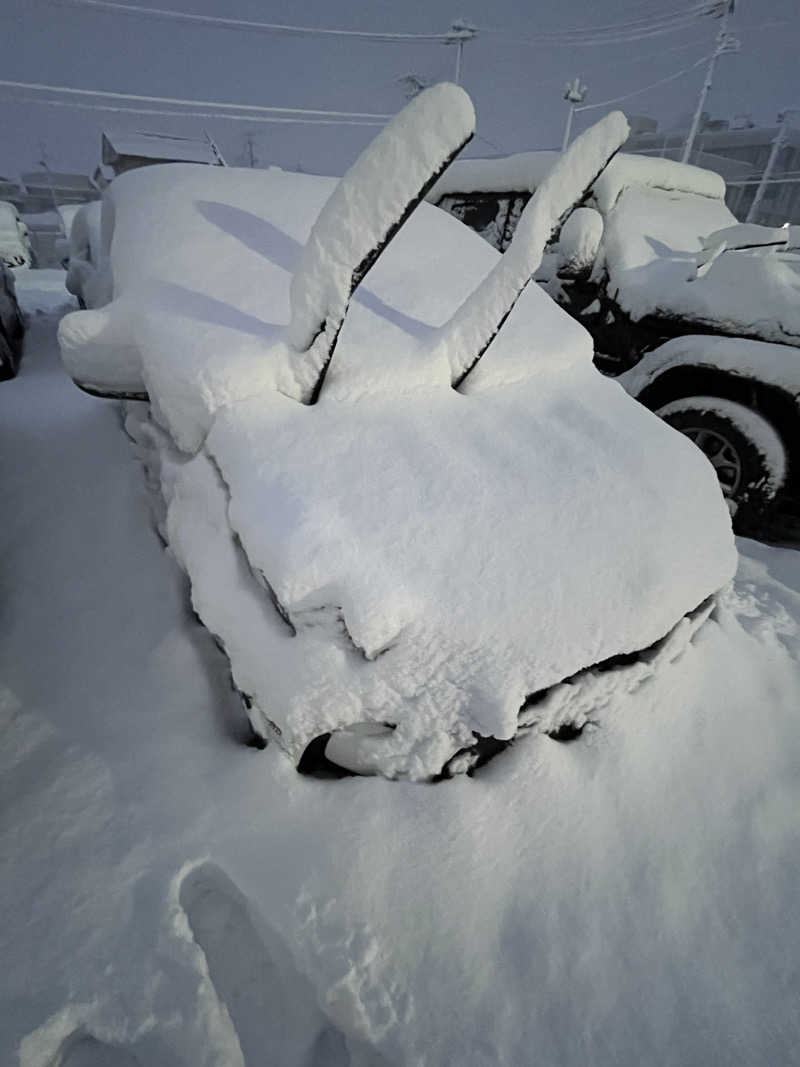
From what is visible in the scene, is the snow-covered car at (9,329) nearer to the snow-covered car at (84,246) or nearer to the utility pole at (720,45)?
the snow-covered car at (84,246)

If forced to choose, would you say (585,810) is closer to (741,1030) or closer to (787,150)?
(741,1030)

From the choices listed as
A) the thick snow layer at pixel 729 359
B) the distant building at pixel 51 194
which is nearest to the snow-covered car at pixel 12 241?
the thick snow layer at pixel 729 359

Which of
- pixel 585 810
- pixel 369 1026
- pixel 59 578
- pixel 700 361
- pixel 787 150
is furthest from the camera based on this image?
pixel 787 150

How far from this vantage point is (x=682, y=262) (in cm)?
332

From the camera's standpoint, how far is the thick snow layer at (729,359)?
2689 mm

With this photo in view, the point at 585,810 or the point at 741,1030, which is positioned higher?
the point at 585,810

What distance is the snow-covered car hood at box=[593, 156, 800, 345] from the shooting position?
9.40 ft

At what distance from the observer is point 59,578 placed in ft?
5.82

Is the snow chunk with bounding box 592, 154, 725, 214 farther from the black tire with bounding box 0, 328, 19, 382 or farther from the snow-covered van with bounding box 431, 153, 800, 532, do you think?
the black tire with bounding box 0, 328, 19, 382

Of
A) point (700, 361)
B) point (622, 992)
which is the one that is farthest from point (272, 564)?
point (700, 361)

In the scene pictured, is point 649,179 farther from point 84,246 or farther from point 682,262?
point 84,246

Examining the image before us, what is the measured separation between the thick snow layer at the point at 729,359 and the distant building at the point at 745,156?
99.5ft

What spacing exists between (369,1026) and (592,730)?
754mm

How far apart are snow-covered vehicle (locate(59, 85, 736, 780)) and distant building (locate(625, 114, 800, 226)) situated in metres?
32.2
